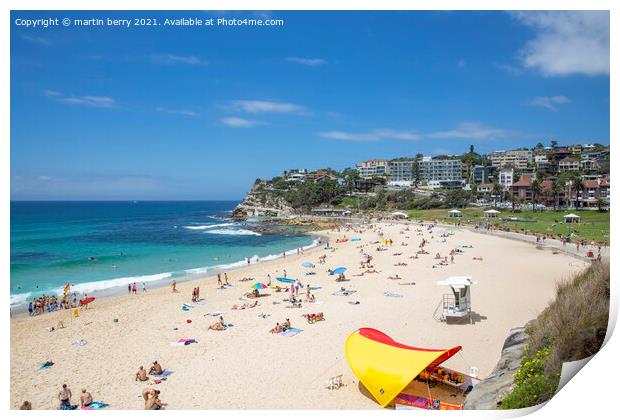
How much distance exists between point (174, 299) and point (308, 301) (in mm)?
5989

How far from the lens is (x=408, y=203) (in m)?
71.9

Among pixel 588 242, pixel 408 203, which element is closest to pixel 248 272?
pixel 588 242

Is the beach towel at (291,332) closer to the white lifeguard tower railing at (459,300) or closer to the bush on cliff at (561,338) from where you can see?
the white lifeguard tower railing at (459,300)

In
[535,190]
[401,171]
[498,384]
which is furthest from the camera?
[401,171]

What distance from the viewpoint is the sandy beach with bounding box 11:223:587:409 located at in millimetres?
8523

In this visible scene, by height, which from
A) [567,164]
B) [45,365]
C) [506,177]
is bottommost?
[45,365]

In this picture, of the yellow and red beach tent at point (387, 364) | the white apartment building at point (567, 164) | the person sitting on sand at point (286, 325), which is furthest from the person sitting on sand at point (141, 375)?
the white apartment building at point (567, 164)

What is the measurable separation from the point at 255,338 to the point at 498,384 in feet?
22.6

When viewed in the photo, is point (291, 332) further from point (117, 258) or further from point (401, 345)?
point (117, 258)

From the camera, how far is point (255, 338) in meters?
11.9

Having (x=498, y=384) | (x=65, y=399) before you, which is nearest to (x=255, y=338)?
(x=65, y=399)

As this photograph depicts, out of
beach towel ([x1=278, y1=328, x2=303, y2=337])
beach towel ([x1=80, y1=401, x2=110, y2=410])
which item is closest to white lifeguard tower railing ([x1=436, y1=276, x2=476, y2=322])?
beach towel ([x1=278, y1=328, x2=303, y2=337])

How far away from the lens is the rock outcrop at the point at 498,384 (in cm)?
657
